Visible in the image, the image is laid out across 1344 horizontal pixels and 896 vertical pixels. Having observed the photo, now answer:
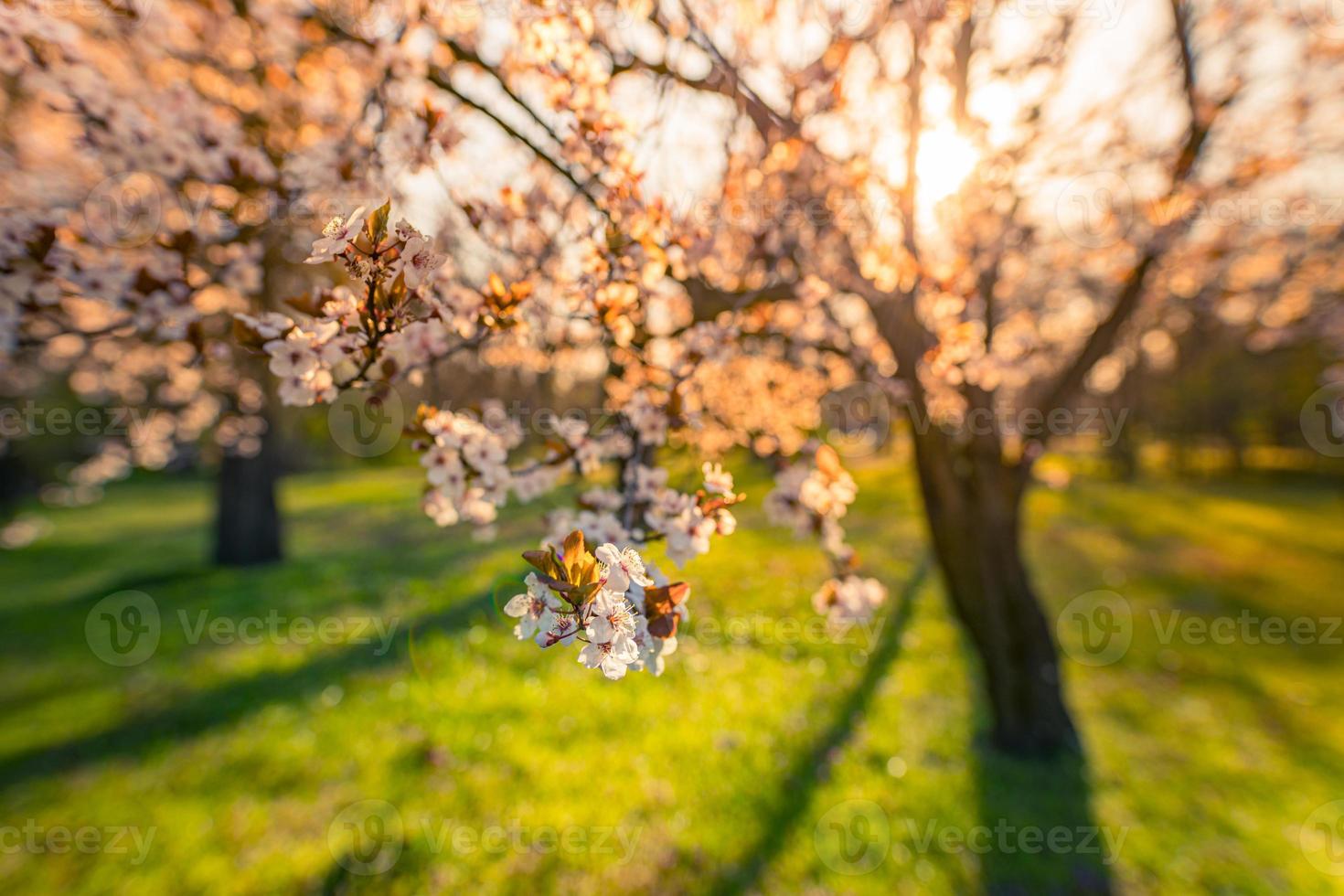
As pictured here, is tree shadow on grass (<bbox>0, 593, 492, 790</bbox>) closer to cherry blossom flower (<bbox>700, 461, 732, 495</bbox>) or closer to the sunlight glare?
cherry blossom flower (<bbox>700, 461, 732, 495</bbox>)

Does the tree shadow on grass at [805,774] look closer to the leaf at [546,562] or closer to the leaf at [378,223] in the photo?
the leaf at [546,562]

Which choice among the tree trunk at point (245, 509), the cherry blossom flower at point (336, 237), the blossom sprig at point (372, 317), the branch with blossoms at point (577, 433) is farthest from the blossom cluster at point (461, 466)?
the tree trunk at point (245, 509)

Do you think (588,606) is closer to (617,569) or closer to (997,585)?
(617,569)

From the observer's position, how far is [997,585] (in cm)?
539

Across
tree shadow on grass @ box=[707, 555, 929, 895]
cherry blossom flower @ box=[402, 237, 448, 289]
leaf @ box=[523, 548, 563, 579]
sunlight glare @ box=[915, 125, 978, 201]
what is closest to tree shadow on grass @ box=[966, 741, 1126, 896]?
tree shadow on grass @ box=[707, 555, 929, 895]

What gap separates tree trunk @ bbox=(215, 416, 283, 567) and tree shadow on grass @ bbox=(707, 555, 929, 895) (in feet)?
34.2

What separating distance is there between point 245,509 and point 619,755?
944 cm

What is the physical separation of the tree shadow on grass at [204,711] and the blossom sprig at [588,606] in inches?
239

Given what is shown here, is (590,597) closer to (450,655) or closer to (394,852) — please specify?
(394,852)

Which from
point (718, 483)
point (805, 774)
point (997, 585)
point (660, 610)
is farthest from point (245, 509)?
point (997, 585)

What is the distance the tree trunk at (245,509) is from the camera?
10406 millimetres

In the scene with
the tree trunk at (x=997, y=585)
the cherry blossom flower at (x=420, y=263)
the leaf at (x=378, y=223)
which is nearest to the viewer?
the leaf at (x=378, y=223)

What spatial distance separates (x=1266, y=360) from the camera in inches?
1058

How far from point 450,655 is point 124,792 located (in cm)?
286
